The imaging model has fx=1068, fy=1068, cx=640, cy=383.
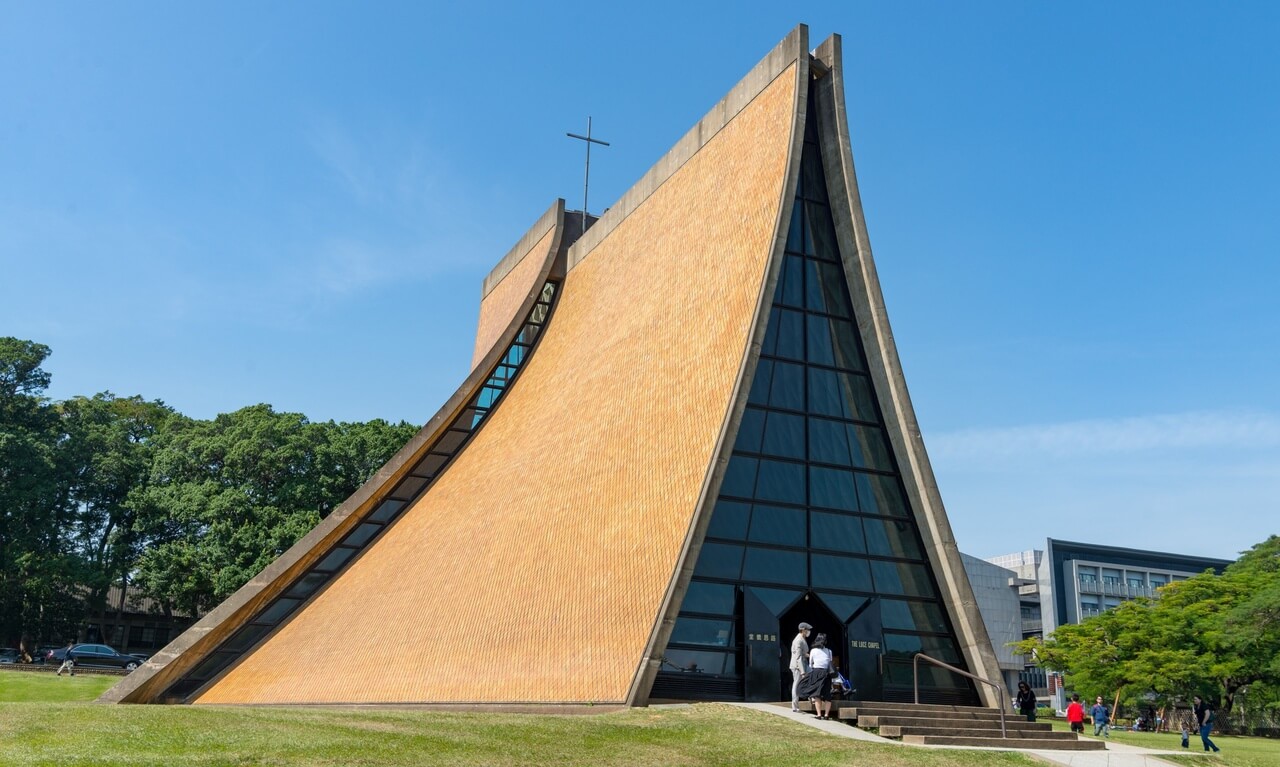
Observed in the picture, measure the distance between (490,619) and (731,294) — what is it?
695 centimetres

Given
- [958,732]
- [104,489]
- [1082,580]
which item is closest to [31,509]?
[104,489]

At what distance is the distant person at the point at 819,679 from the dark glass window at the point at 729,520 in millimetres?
2901

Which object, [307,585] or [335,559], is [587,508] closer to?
[335,559]

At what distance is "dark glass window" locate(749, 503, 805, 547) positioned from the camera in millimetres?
17594

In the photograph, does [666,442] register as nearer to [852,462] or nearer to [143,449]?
[852,462]

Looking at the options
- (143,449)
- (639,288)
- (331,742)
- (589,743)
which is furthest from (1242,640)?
(143,449)

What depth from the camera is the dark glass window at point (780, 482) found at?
58.8ft

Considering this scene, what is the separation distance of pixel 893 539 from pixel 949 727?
444 cm

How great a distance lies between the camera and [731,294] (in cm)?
1852

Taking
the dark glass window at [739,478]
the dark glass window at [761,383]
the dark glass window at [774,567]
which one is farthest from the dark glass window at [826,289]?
the dark glass window at [774,567]

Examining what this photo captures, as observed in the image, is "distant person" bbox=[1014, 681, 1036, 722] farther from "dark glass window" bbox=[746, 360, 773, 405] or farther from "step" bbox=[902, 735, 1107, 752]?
"dark glass window" bbox=[746, 360, 773, 405]

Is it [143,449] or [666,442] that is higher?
[143,449]

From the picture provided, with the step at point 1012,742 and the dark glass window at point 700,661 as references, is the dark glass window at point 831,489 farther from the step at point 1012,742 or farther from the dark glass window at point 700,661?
the step at point 1012,742

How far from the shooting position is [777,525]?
58.3 ft
